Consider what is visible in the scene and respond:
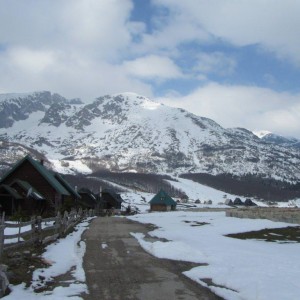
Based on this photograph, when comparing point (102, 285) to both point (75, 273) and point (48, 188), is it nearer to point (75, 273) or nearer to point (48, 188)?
point (75, 273)

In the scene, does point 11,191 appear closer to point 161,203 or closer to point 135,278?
point 135,278

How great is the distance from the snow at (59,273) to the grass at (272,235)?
1081 centimetres

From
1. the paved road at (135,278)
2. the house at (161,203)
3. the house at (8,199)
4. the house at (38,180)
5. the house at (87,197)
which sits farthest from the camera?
the house at (161,203)

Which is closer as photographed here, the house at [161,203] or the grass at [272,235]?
the grass at [272,235]

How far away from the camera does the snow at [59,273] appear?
11.3 meters

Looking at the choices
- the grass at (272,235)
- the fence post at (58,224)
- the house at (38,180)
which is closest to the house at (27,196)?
the house at (38,180)

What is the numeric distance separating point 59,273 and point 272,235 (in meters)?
17.8

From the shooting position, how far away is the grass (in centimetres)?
2633

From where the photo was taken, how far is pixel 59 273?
46.8ft

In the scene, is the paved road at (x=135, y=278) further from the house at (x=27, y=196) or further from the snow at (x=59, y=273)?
the house at (x=27, y=196)

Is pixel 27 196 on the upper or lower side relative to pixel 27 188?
lower

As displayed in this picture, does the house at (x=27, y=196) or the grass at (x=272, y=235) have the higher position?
the house at (x=27, y=196)

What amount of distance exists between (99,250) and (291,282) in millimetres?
10014

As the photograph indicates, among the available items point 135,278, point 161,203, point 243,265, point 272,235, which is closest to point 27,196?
point 272,235
